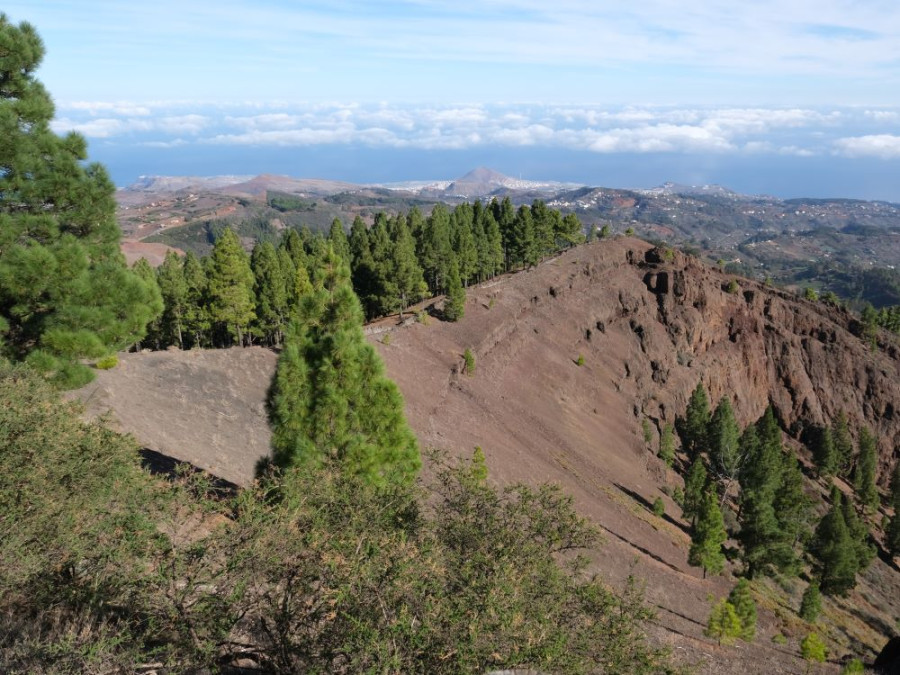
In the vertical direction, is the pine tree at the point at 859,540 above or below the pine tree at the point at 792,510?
below

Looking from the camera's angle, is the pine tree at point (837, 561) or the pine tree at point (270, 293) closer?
the pine tree at point (270, 293)

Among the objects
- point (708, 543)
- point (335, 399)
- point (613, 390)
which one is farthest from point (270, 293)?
point (613, 390)

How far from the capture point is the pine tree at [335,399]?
46.2 feet

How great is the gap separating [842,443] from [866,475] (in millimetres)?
8264

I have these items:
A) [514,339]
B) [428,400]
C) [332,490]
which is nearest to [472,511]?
[332,490]

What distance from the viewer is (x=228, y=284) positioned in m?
40.2

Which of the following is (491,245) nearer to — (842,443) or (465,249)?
(465,249)

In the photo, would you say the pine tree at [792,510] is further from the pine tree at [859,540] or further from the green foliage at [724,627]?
the green foliage at [724,627]

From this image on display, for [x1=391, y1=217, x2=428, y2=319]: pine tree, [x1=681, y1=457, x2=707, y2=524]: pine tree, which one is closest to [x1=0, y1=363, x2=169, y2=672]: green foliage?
[x1=391, y1=217, x2=428, y2=319]: pine tree

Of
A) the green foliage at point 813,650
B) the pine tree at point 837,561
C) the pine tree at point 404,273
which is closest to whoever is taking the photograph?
the green foliage at point 813,650

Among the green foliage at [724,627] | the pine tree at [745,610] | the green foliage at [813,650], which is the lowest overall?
the green foliage at [813,650]

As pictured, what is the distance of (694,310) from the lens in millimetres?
78062

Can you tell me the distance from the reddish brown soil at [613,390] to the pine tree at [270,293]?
7287 millimetres

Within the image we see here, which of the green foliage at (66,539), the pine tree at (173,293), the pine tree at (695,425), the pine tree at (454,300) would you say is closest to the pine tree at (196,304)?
the pine tree at (173,293)
